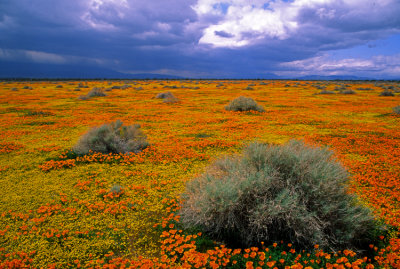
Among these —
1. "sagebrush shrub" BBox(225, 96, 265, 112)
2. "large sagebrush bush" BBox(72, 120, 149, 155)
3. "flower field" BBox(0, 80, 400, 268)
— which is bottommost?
"flower field" BBox(0, 80, 400, 268)

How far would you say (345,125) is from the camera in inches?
598

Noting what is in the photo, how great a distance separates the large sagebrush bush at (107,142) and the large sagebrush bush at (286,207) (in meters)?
5.71

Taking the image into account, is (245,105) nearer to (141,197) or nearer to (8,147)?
(141,197)

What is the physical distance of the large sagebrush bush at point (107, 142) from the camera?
381 inches

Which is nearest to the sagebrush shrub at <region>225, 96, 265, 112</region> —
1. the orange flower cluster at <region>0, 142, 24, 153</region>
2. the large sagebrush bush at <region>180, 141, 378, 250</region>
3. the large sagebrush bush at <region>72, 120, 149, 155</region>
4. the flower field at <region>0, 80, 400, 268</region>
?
the flower field at <region>0, 80, 400, 268</region>

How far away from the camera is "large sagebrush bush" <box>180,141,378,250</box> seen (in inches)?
167

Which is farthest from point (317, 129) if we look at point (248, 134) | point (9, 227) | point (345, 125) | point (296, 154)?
point (9, 227)

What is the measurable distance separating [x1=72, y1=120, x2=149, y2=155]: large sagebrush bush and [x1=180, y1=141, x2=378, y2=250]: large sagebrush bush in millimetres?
5707

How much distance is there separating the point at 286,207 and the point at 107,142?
759 cm

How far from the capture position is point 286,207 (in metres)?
4.21

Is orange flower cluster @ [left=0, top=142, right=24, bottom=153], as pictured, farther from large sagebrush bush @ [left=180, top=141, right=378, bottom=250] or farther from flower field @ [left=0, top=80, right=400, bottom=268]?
large sagebrush bush @ [left=180, top=141, right=378, bottom=250]

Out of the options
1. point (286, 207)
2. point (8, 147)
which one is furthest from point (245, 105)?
point (286, 207)

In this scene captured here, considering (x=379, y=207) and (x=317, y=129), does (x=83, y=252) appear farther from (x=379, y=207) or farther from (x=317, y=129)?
(x=317, y=129)

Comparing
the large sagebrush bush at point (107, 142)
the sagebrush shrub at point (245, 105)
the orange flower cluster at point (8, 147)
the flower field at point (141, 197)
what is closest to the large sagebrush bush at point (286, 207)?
the flower field at point (141, 197)
